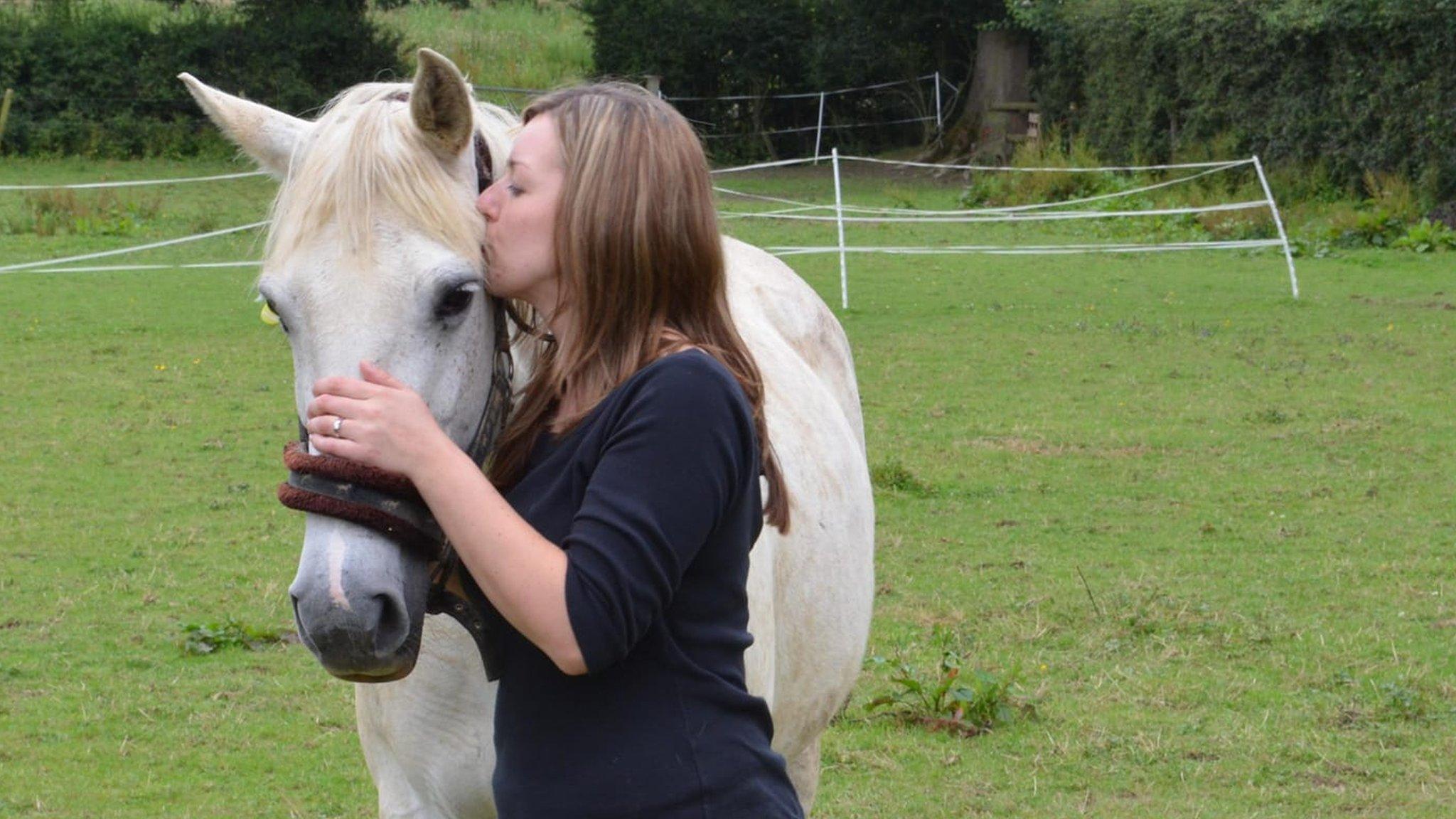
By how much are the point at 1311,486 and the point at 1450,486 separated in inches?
26.0

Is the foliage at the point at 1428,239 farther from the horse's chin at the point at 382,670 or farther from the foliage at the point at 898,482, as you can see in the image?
the horse's chin at the point at 382,670

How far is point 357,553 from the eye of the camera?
5.10ft

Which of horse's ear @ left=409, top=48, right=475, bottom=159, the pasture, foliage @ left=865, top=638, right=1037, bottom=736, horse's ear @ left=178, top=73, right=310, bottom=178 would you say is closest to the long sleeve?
horse's ear @ left=409, top=48, right=475, bottom=159

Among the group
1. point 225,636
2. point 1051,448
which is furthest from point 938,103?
point 225,636

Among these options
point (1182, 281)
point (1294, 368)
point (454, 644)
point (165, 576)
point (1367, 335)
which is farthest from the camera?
point (1182, 281)

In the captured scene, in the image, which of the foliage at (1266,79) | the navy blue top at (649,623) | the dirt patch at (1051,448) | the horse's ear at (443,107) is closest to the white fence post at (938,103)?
the foliage at (1266,79)

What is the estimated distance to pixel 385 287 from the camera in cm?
171

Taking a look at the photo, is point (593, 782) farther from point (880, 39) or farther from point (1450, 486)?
point (880, 39)

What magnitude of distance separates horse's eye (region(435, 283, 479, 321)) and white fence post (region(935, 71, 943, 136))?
953 inches

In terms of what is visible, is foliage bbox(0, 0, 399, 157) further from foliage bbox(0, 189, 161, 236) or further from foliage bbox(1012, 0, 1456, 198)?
foliage bbox(1012, 0, 1456, 198)

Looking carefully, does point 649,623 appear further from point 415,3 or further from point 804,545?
point 415,3

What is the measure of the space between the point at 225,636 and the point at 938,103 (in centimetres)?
2178

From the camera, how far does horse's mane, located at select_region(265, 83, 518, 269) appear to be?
1754 mm

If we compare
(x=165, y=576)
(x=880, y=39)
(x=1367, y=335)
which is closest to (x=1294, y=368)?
(x=1367, y=335)
